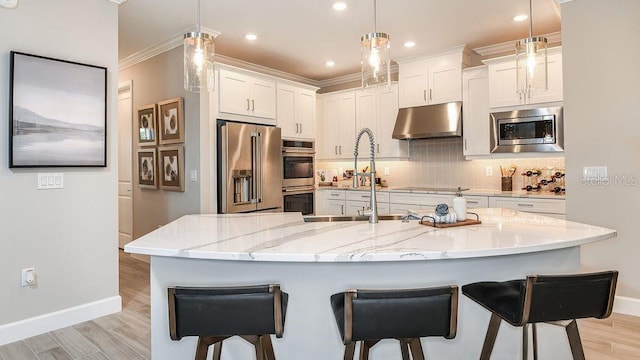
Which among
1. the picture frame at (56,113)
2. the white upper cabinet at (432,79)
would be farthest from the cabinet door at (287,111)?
the picture frame at (56,113)

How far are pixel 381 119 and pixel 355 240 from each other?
388cm

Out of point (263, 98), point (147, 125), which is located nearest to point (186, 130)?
point (147, 125)

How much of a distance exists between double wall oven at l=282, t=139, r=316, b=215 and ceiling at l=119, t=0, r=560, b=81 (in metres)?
1.18

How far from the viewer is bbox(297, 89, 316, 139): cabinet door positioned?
5109 millimetres

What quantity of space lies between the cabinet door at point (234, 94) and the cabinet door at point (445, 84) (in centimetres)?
227

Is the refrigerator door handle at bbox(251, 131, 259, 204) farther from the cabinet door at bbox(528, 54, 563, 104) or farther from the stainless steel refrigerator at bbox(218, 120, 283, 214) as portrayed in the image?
the cabinet door at bbox(528, 54, 563, 104)

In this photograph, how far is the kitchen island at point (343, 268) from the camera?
1.57m

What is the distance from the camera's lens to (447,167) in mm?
5039

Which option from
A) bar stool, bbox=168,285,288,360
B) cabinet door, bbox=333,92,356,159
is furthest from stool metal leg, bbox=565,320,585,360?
cabinet door, bbox=333,92,356,159

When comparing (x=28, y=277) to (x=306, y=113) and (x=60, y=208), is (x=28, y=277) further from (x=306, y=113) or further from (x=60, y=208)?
(x=306, y=113)

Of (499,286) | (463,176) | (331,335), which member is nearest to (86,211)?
(331,335)

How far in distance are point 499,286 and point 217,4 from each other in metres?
3.11

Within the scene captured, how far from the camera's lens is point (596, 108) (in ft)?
10.2

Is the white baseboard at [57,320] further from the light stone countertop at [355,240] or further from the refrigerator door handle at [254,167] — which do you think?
the refrigerator door handle at [254,167]
